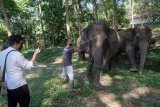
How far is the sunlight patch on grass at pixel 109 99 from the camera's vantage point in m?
10.1

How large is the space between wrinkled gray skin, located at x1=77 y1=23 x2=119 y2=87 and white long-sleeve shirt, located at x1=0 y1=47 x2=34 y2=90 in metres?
4.63

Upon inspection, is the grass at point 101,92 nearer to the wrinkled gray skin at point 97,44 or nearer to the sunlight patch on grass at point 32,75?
the sunlight patch on grass at point 32,75

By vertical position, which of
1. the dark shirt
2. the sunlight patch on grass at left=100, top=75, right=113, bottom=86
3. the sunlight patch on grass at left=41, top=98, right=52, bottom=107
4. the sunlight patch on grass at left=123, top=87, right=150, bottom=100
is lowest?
the sunlight patch on grass at left=123, top=87, right=150, bottom=100

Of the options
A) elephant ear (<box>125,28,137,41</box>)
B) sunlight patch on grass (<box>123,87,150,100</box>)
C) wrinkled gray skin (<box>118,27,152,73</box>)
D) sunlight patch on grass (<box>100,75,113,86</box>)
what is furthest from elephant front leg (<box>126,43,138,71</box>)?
sunlight patch on grass (<box>123,87,150,100</box>)

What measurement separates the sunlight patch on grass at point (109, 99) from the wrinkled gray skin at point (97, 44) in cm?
104

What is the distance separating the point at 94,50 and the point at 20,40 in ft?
15.9

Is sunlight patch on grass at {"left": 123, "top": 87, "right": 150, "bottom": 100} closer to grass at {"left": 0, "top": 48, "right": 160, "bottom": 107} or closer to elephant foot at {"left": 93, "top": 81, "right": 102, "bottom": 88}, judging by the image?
grass at {"left": 0, "top": 48, "right": 160, "bottom": 107}

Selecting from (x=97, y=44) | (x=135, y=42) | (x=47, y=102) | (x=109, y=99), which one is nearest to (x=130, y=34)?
(x=135, y=42)

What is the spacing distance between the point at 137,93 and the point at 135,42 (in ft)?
17.1

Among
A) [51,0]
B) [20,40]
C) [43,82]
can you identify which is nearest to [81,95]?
[43,82]

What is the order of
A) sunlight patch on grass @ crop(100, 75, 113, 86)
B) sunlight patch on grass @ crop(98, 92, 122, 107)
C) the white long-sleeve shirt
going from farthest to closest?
sunlight patch on grass @ crop(100, 75, 113, 86), sunlight patch on grass @ crop(98, 92, 122, 107), the white long-sleeve shirt

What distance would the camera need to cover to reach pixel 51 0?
38812 mm

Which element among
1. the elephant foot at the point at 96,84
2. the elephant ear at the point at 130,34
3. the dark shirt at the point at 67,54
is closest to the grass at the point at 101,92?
the elephant foot at the point at 96,84

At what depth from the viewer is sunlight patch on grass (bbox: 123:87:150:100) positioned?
1081 centimetres
